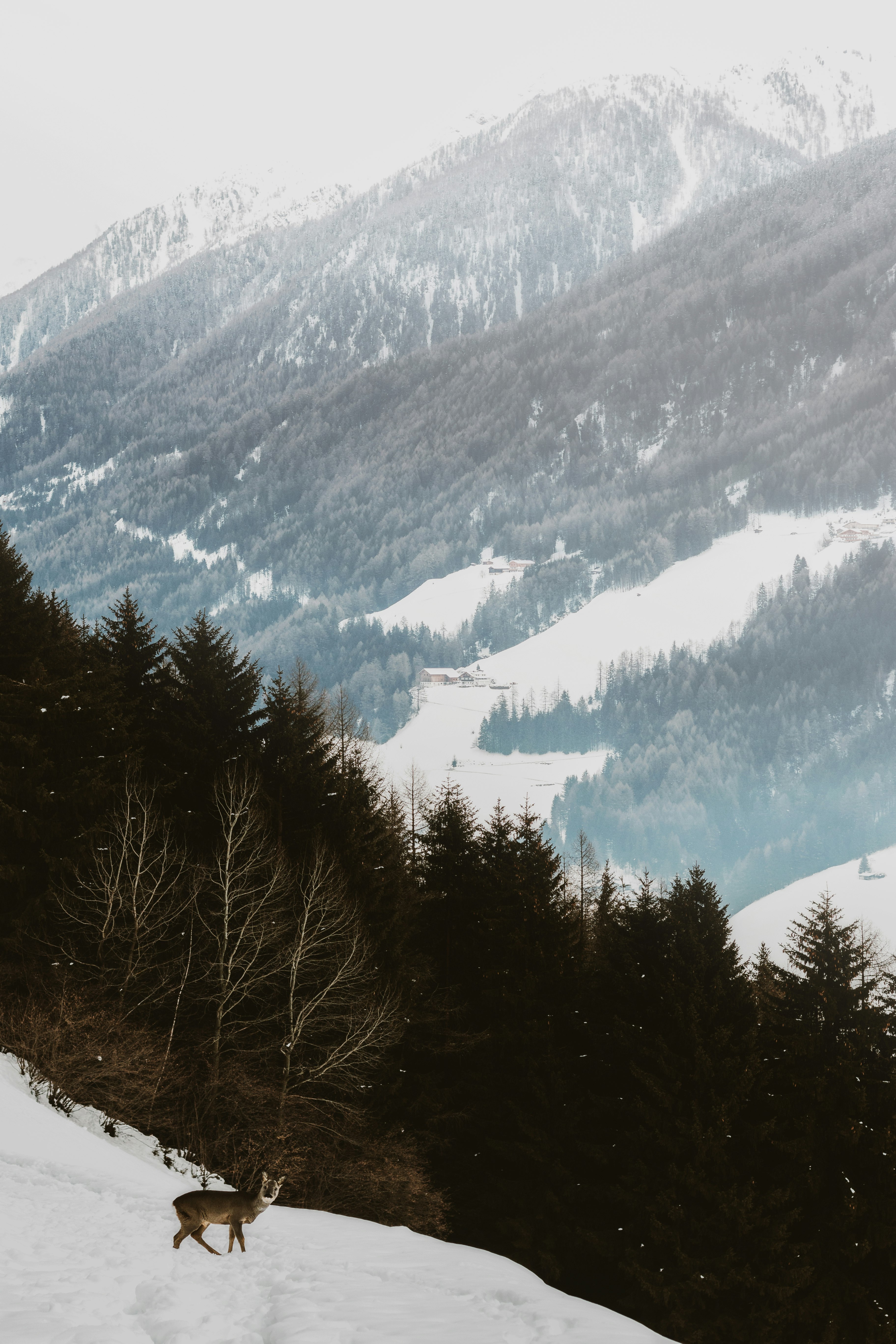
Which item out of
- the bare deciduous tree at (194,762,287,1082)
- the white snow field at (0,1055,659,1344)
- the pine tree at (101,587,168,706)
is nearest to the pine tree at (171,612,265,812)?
the pine tree at (101,587,168,706)

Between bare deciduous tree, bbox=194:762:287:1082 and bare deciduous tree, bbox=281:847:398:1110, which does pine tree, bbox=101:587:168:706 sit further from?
bare deciduous tree, bbox=281:847:398:1110

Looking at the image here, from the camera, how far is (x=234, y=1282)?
12852 mm

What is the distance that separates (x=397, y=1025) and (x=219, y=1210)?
2180 cm

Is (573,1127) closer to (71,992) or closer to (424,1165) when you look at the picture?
(424,1165)

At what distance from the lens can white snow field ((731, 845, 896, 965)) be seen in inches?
5733

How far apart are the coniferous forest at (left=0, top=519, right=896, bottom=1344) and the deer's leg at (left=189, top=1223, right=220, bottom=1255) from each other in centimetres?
1160

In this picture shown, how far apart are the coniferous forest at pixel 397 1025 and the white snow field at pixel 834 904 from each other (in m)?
109

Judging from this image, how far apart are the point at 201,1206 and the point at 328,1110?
831 inches

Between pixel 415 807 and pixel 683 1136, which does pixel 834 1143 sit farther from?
pixel 415 807

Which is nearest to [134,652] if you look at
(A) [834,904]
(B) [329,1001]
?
(B) [329,1001]

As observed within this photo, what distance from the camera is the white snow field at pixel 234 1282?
10945 millimetres

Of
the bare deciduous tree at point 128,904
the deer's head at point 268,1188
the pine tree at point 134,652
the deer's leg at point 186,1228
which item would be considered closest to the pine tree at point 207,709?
the pine tree at point 134,652

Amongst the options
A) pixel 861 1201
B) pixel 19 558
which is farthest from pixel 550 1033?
pixel 19 558

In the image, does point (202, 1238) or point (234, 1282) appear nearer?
point (234, 1282)
